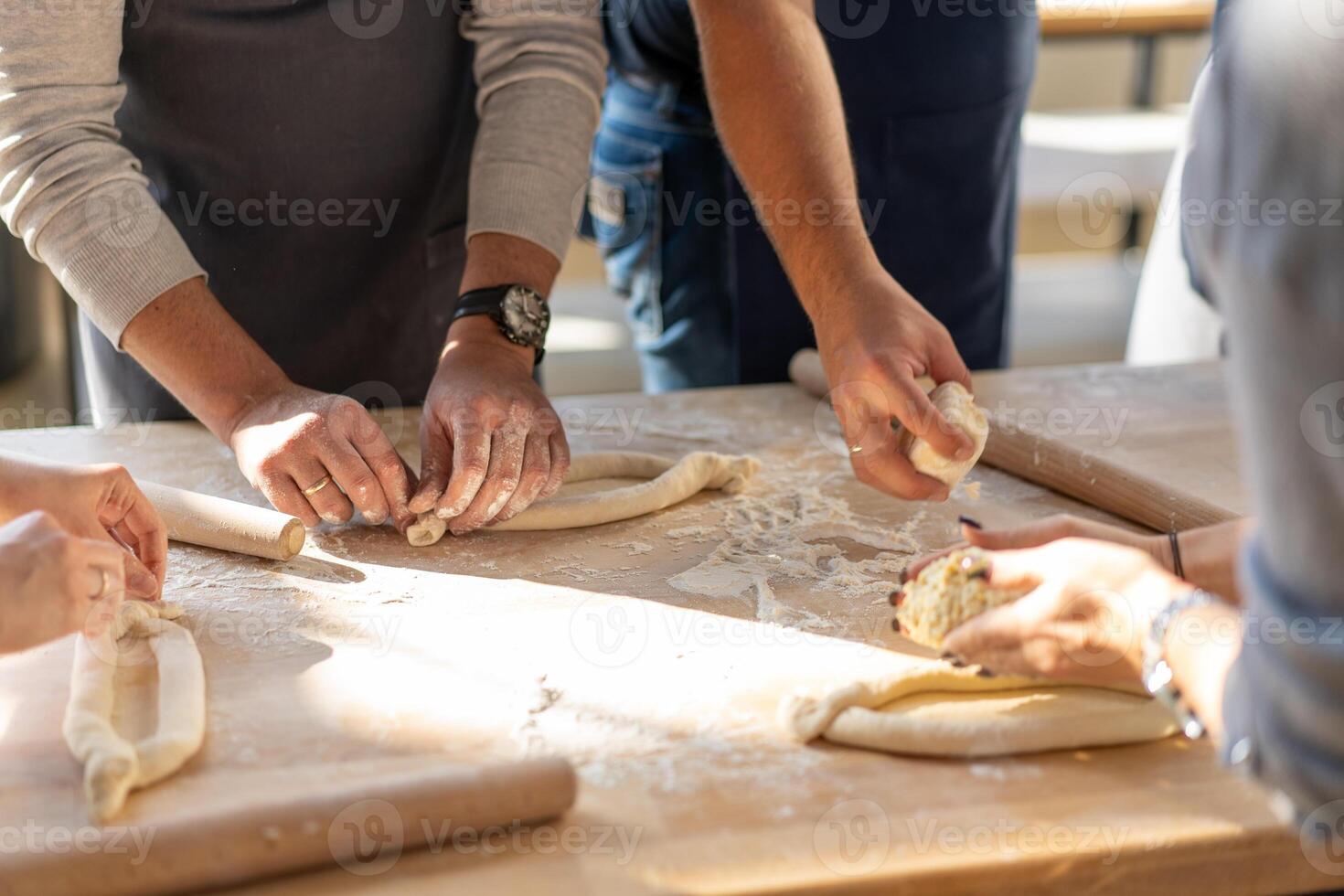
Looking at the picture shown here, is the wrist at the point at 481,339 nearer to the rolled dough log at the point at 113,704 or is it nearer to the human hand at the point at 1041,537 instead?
the rolled dough log at the point at 113,704

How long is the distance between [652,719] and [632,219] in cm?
137

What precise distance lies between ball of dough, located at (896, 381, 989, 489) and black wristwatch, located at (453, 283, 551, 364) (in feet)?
1.81

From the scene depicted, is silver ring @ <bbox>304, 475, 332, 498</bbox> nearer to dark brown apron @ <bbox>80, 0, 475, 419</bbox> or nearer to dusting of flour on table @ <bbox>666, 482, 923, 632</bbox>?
dusting of flour on table @ <bbox>666, 482, 923, 632</bbox>

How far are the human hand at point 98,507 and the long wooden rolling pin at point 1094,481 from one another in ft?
3.53

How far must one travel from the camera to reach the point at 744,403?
1979 mm

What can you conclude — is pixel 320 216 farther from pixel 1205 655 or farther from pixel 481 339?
pixel 1205 655

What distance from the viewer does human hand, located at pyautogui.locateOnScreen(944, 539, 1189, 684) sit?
0.98 metres

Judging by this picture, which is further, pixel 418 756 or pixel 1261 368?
pixel 418 756

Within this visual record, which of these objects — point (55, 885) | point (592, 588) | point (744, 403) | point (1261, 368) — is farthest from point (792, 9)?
point (55, 885)

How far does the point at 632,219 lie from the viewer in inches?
89.2

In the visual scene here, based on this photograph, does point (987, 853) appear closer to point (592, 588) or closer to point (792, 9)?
point (592, 588)

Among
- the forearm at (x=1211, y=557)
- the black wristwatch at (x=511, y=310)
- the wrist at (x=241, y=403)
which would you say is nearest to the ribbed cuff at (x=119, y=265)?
Answer: the wrist at (x=241, y=403)

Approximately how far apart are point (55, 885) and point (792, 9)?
1.31 meters

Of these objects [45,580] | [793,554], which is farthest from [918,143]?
[45,580]
